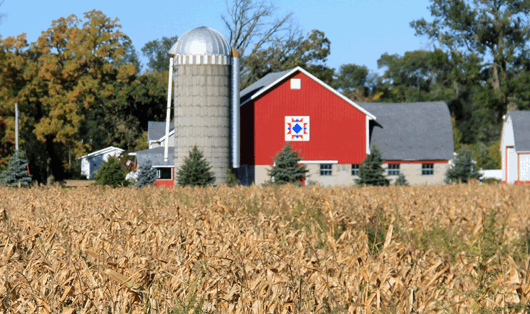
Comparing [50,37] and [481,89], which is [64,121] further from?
[481,89]

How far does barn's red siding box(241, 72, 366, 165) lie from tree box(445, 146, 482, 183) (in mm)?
5269

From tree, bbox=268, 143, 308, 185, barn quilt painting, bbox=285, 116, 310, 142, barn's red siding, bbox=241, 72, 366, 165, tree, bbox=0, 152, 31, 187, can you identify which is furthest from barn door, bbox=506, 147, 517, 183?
tree, bbox=0, 152, 31, 187

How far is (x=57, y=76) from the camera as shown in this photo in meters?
49.8

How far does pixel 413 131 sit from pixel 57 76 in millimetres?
27982

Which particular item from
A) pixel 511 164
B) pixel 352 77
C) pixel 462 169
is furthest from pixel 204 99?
pixel 352 77

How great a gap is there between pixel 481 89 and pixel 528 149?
562 inches

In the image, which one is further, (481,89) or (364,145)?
(481,89)

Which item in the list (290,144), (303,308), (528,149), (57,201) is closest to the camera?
(303,308)

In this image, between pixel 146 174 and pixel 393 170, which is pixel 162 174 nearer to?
pixel 146 174

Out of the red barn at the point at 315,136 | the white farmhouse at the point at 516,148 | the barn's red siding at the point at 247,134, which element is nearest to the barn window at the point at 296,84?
the red barn at the point at 315,136

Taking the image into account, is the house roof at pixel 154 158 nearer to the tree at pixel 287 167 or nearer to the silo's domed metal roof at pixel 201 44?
the silo's domed metal roof at pixel 201 44

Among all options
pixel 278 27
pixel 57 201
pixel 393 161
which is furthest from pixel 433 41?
pixel 57 201

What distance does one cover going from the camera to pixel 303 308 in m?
3.25

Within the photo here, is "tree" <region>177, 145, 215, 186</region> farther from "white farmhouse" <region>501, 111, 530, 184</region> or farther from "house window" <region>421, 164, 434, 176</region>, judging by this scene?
"white farmhouse" <region>501, 111, 530, 184</region>
